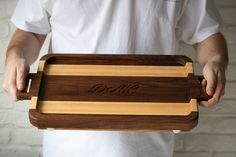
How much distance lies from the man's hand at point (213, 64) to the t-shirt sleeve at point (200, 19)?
0.04 feet

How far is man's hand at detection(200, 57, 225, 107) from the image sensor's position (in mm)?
513

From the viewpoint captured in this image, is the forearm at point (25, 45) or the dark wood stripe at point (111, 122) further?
the forearm at point (25, 45)

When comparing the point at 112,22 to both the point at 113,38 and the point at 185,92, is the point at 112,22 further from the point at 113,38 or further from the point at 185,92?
the point at 185,92

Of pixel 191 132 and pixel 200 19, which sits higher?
pixel 200 19

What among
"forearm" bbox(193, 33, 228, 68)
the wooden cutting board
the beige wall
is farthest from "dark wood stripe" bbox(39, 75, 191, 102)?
the beige wall

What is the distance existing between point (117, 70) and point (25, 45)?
0.63 ft

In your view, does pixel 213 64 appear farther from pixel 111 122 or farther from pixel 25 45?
pixel 25 45

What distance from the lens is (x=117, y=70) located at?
55 centimetres

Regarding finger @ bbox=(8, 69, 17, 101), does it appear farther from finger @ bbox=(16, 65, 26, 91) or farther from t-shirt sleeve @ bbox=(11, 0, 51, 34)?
t-shirt sleeve @ bbox=(11, 0, 51, 34)

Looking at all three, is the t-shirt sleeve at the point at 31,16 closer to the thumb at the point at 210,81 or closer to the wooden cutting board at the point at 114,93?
the wooden cutting board at the point at 114,93

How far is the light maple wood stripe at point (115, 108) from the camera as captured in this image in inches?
19.1

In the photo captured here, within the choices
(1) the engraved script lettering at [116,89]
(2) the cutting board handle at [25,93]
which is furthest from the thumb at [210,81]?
(2) the cutting board handle at [25,93]

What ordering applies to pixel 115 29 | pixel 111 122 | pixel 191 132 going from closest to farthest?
pixel 111 122 < pixel 115 29 < pixel 191 132

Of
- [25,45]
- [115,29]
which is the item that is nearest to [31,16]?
[25,45]
